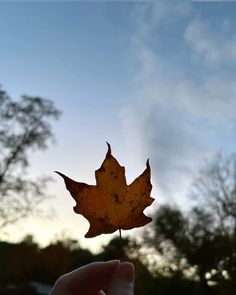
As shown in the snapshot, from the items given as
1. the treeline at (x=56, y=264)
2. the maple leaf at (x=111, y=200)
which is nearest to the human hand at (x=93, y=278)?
the maple leaf at (x=111, y=200)

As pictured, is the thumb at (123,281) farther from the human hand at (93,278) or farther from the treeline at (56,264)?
the treeline at (56,264)

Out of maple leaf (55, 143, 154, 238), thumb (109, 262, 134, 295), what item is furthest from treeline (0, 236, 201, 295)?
thumb (109, 262, 134, 295)

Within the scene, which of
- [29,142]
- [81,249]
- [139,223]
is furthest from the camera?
[81,249]

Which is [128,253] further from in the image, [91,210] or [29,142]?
[91,210]

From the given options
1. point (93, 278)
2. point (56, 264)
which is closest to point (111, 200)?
point (93, 278)

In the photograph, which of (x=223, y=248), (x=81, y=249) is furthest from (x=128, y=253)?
(x=81, y=249)

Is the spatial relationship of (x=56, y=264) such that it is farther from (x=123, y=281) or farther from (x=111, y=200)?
(x=123, y=281)

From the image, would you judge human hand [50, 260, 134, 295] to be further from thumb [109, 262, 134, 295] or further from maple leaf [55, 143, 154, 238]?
maple leaf [55, 143, 154, 238]
